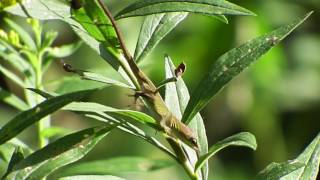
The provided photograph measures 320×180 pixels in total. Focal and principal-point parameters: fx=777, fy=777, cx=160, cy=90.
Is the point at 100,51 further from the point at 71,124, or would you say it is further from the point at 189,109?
the point at 71,124

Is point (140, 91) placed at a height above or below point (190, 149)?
above

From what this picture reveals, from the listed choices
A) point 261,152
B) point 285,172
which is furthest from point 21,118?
point 261,152

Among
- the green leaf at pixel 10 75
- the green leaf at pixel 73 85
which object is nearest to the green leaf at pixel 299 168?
the green leaf at pixel 73 85

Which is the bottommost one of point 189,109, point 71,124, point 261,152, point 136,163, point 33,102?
point 71,124

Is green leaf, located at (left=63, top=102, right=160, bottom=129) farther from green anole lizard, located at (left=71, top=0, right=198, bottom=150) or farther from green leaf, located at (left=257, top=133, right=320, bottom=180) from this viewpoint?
green leaf, located at (left=257, top=133, right=320, bottom=180)

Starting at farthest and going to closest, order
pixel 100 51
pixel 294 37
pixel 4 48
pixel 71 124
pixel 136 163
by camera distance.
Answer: pixel 71 124
pixel 294 37
pixel 136 163
pixel 4 48
pixel 100 51

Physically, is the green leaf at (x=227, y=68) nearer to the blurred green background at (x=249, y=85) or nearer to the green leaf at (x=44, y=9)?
the green leaf at (x=44, y=9)
